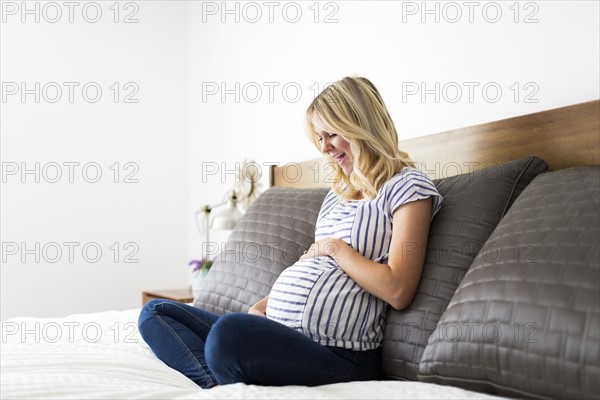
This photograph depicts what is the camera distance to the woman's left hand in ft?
4.80

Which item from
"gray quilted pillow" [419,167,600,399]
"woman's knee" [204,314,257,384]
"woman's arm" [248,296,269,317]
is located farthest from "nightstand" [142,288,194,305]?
"gray quilted pillow" [419,167,600,399]

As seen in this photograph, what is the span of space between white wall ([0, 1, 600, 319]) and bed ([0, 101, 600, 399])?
0.27 meters

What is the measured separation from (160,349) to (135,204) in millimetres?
2083

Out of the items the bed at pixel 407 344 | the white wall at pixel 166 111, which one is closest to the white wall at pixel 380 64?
the white wall at pixel 166 111

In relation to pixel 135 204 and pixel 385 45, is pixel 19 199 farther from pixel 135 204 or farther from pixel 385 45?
pixel 385 45

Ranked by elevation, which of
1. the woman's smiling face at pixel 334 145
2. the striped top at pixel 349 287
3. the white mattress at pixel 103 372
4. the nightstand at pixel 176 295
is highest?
the woman's smiling face at pixel 334 145

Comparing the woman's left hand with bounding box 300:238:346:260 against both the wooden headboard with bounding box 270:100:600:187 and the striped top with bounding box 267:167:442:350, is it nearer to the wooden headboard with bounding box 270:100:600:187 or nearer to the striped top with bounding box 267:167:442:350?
the striped top with bounding box 267:167:442:350

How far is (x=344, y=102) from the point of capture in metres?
1.59

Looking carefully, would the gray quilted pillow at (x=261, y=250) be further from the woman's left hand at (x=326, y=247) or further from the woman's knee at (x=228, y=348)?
the woman's knee at (x=228, y=348)

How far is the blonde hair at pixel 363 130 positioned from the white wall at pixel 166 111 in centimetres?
40

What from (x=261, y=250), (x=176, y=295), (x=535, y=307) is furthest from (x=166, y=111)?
(x=535, y=307)

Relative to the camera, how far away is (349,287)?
1396 mm

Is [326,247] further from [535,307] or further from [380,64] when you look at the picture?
[380,64]

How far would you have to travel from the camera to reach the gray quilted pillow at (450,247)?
1.29 metres
